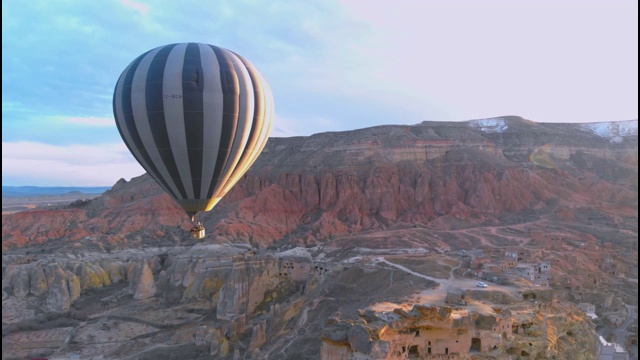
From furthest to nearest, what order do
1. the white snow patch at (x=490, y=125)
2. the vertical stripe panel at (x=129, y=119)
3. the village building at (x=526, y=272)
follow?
the white snow patch at (x=490, y=125)
the village building at (x=526, y=272)
the vertical stripe panel at (x=129, y=119)

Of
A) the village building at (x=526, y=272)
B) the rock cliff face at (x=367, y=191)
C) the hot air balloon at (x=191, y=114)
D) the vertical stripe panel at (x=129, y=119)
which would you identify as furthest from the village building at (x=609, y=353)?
the rock cliff face at (x=367, y=191)

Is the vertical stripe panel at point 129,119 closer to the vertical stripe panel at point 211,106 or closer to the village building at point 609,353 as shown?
the vertical stripe panel at point 211,106

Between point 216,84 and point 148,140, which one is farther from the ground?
point 216,84

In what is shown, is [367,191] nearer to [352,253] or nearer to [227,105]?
[352,253]

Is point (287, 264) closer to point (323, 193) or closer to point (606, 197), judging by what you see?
point (323, 193)

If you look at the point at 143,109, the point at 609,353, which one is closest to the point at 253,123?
the point at 143,109

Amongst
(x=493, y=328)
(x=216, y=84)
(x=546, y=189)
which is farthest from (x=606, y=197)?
(x=216, y=84)
